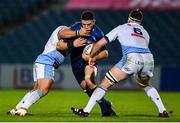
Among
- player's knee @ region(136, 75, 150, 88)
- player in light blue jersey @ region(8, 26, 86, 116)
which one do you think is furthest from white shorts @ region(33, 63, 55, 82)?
player's knee @ region(136, 75, 150, 88)

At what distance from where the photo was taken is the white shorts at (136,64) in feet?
36.2

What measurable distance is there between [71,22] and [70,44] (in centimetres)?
1341

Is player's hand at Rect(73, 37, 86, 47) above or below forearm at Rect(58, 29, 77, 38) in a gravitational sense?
below

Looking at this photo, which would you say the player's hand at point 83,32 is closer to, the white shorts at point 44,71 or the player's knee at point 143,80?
the white shorts at point 44,71

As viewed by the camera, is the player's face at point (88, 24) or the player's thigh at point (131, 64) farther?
the player's thigh at point (131, 64)

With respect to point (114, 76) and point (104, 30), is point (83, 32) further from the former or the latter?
point (104, 30)

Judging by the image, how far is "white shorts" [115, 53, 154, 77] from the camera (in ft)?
36.2

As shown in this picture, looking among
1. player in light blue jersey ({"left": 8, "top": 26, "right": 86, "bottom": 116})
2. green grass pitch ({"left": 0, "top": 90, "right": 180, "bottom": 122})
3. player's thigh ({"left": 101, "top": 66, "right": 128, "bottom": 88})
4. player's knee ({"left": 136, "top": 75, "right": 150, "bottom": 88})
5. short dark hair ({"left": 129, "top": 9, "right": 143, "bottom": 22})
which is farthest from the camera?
player's knee ({"left": 136, "top": 75, "right": 150, "bottom": 88})

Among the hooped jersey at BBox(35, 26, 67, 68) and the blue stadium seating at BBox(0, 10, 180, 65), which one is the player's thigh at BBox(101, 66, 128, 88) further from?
the blue stadium seating at BBox(0, 10, 180, 65)

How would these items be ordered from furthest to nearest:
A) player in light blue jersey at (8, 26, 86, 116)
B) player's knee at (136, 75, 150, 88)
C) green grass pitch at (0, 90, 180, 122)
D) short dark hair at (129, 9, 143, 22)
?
1. player's knee at (136, 75, 150, 88)
2. short dark hair at (129, 9, 143, 22)
3. player in light blue jersey at (8, 26, 86, 116)
4. green grass pitch at (0, 90, 180, 122)

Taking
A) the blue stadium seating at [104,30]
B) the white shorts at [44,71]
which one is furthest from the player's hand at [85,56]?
the blue stadium seating at [104,30]

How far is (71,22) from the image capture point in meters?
24.7

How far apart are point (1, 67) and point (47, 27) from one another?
342 cm

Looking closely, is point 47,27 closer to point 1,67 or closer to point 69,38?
point 1,67
